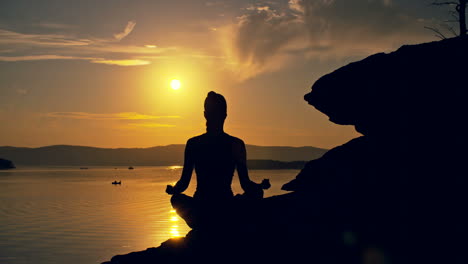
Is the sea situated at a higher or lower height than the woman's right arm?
lower

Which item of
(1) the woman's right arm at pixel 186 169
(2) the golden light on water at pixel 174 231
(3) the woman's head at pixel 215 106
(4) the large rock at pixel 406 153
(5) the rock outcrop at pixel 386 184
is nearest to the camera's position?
(3) the woman's head at pixel 215 106

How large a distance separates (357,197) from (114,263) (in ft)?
23.4

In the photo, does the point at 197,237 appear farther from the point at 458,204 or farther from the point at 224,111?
the point at 458,204

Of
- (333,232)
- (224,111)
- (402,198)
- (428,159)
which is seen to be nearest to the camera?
(224,111)

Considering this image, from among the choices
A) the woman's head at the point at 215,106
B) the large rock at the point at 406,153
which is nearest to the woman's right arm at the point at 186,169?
the woman's head at the point at 215,106

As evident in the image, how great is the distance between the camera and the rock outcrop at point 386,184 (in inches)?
413

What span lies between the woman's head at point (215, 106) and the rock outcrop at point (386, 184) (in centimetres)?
241

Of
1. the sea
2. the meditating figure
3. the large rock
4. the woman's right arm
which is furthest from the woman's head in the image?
the sea

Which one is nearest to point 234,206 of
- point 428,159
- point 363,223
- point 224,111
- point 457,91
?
point 224,111

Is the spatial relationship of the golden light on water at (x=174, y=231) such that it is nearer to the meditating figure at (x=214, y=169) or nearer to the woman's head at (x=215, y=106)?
the meditating figure at (x=214, y=169)

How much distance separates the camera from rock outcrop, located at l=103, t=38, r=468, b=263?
1049 centimetres

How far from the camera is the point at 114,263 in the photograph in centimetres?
1003

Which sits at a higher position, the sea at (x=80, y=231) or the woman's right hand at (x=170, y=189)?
the woman's right hand at (x=170, y=189)

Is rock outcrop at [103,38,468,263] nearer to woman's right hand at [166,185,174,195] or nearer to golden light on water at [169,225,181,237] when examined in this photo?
woman's right hand at [166,185,174,195]
